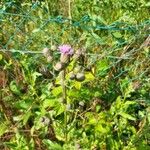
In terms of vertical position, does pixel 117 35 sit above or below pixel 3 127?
above

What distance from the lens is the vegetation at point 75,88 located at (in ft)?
6.41

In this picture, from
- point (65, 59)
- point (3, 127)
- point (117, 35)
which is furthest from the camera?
point (117, 35)

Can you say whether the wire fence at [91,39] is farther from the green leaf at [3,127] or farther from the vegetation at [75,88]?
the green leaf at [3,127]

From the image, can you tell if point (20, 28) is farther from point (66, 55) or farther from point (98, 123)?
point (66, 55)

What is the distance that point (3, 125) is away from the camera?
2053 millimetres

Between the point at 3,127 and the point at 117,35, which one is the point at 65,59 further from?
the point at 117,35

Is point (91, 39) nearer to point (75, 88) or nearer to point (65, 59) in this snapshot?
point (75, 88)

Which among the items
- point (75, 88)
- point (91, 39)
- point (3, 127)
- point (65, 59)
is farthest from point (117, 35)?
point (65, 59)

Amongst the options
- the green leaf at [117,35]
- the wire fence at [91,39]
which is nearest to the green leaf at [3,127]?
the wire fence at [91,39]

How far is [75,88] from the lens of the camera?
2098 millimetres

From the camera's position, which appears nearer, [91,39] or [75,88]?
[75,88]

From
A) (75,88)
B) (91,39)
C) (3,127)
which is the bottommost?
(3,127)

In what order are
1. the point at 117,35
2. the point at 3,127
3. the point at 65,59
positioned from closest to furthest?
1. the point at 65,59
2. the point at 3,127
3. the point at 117,35

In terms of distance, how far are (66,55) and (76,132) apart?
54cm
